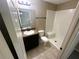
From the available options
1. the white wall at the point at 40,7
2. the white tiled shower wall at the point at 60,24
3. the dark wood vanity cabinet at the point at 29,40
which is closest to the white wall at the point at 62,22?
the white tiled shower wall at the point at 60,24

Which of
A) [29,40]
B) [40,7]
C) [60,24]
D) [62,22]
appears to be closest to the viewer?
[29,40]

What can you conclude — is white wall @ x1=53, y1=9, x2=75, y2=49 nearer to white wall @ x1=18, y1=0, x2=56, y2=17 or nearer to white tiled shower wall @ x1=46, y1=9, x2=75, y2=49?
white tiled shower wall @ x1=46, y1=9, x2=75, y2=49

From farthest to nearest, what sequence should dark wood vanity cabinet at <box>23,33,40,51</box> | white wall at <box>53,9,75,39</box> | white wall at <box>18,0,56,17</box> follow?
1. white wall at <box>53,9,75,39</box>
2. white wall at <box>18,0,56,17</box>
3. dark wood vanity cabinet at <box>23,33,40,51</box>

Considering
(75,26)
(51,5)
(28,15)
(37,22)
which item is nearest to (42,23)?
(37,22)

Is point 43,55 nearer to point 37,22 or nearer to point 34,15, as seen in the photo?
point 37,22

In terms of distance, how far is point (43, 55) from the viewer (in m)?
2.38

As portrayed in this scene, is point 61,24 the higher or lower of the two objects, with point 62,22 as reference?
lower

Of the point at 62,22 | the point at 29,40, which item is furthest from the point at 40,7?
the point at 29,40

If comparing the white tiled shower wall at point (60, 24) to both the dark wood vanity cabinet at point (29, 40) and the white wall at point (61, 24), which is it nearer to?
the white wall at point (61, 24)

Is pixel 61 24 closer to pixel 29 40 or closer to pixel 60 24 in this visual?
pixel 60 24

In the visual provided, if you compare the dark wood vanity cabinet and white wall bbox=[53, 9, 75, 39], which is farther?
white wall bbox=[53, 9, 75, 39]

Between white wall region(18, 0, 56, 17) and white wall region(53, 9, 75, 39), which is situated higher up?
white wall region(18, 0, 56, 17)

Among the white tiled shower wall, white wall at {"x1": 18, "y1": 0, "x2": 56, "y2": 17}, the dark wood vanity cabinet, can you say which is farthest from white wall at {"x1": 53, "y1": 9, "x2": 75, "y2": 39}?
the dark wood vanity cabinet

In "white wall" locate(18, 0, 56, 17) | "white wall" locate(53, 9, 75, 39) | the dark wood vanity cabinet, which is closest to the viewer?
the dark wood vanity cabinet
